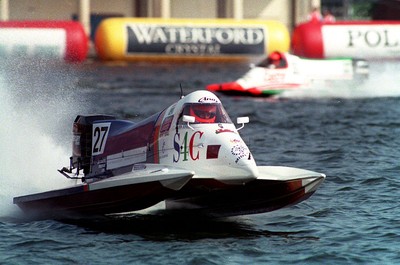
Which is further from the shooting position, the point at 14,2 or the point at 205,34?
the point at 14,2

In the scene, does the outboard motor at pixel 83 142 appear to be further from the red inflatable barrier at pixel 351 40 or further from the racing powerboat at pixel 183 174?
the red inflatable barrier at pixel 351 40

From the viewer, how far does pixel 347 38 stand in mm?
31641

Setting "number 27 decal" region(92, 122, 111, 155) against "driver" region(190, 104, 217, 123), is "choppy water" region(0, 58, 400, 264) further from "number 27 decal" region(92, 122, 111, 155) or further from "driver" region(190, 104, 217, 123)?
"driver" region(190, 104, 217, 123)

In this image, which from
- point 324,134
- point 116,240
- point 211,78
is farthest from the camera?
point 211,78

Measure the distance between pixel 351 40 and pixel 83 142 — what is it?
21833 mm

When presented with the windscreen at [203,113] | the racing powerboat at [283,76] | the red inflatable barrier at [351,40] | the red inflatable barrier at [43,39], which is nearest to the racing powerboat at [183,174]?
the windscreen at [203,113]

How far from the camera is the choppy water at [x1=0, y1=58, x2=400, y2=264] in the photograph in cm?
871

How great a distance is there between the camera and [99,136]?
10797 millimetres

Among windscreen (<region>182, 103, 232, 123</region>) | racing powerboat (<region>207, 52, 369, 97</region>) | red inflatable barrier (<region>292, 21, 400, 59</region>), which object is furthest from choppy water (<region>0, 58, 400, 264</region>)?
red inflatable barrier (<region>292, 21, 400, 59</region>)

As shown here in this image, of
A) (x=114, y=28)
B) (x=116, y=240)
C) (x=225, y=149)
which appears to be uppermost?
(x=114, y=28)

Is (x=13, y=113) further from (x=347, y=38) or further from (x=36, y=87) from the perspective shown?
(x=347, y=38)

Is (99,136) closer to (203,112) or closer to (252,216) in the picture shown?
(203,112)

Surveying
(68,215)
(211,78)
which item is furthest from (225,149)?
(211,78)

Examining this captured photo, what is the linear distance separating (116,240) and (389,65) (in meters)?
22.2
